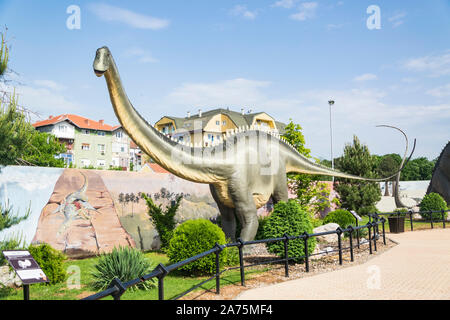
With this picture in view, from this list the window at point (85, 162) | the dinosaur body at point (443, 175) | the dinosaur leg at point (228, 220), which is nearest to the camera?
the dinosaur leg at point (228, 220)

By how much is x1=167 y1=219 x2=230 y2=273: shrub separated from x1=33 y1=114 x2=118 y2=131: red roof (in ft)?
134

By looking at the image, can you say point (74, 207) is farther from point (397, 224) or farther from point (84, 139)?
point (84, 139)

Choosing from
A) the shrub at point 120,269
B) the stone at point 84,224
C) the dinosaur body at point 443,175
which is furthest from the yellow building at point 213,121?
the shrub at point 120,269

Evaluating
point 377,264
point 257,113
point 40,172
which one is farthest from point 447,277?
point 257,113

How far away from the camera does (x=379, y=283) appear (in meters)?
5.92

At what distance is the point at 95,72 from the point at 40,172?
5.35 m

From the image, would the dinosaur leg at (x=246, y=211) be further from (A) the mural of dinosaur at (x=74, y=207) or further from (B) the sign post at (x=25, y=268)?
(B) the sign post at (x=25, y=268)

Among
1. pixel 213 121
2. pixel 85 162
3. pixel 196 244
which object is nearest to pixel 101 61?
pixel 196 244

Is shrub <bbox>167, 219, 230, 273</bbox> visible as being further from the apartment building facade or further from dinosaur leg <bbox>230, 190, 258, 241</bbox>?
the apartment building facade

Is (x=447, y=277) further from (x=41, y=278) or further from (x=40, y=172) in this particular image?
(x=40, y=172)

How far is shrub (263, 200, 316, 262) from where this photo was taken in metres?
7.92

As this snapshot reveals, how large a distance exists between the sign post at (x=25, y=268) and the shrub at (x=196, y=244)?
12.1 ft

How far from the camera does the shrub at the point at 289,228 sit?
792cm

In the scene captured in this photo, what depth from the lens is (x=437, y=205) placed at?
57.7 feet
